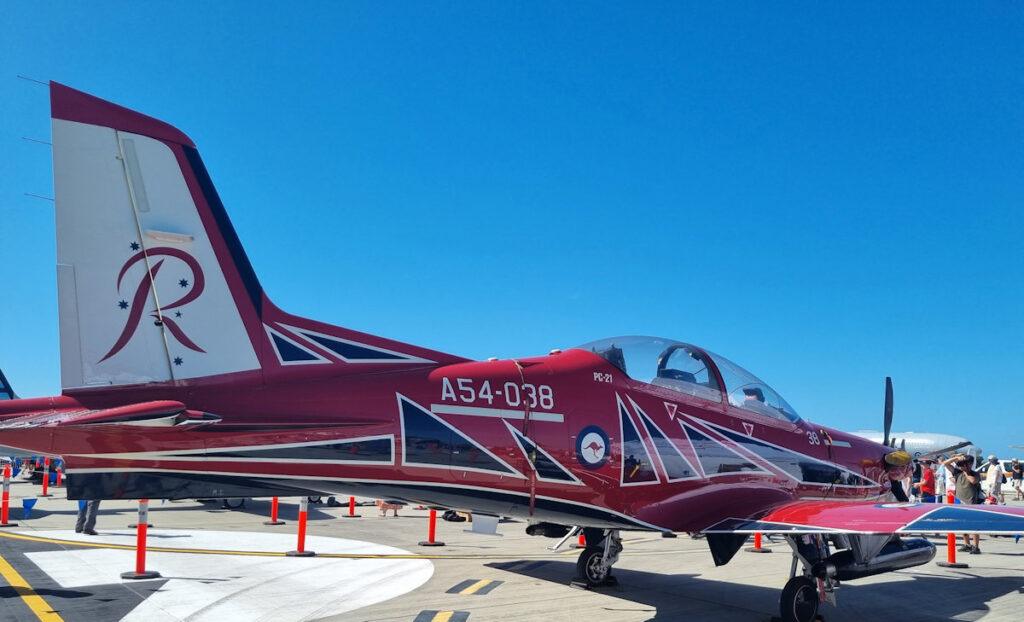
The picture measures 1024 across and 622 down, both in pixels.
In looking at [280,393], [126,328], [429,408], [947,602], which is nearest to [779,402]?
[947,602]

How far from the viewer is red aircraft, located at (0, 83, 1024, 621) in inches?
230

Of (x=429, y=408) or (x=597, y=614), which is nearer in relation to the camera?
(x=429, y=408)

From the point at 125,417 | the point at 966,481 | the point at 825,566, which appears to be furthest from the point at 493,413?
the point at 966,481

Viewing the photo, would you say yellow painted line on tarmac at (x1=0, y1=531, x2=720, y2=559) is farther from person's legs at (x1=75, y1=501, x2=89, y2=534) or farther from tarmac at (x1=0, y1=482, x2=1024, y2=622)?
person's legs at (x1=75, y1=501, x2=89, y2=534)

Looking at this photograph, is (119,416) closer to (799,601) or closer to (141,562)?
(141,562)

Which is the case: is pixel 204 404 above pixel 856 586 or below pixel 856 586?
above

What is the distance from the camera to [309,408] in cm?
639

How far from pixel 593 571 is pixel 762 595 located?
97.3 inches

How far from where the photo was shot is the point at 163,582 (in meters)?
9.38

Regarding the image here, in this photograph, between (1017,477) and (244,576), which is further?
(1017,477)

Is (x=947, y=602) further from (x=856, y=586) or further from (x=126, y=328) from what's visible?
(x=126, y=328)

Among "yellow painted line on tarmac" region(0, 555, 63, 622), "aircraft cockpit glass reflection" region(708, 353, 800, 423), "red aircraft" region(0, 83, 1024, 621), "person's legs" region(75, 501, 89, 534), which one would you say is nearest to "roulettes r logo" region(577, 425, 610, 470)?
"red aircraft" region(0, 83, 1024, 621)

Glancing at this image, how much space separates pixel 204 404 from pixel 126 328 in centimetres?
94

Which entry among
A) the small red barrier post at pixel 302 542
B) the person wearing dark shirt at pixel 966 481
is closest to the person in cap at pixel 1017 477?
the person wearing dark shirt at pixel 966 481
